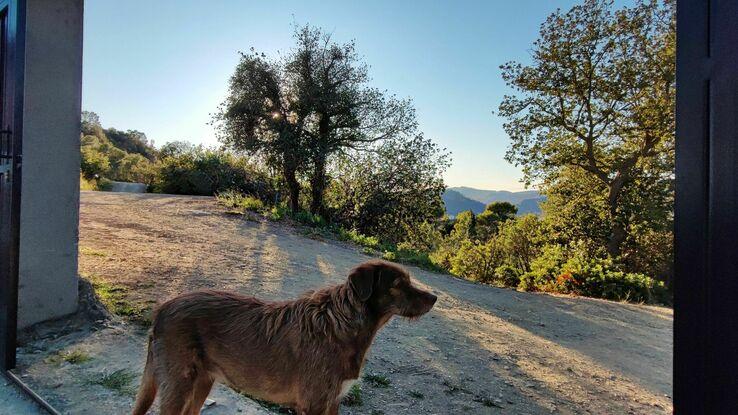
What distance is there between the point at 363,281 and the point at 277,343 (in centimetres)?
47

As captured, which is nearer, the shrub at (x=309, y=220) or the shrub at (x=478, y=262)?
the shrub at (x=309, y=220)

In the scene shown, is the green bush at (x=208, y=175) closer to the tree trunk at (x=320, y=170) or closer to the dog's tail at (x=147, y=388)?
the tree trunk at (x=320, y=170)

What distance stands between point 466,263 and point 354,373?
1192 centimetres

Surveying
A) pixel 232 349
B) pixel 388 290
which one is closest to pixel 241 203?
pixel 232 349

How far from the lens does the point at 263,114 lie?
12367mm

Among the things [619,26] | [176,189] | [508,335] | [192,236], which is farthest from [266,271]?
[176,189]

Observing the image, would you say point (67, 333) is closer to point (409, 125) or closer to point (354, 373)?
point (354, 373)

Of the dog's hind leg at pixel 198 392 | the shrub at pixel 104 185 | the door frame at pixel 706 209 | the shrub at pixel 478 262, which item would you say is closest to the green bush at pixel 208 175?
the shrub at pixel 104 185

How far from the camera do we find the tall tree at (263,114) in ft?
40.0

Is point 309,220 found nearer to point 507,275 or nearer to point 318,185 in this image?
point 318,185

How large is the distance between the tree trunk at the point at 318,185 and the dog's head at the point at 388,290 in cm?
1024

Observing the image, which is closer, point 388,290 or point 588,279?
point 388,290

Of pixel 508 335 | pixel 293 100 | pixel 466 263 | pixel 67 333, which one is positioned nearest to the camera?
pixel 67 333

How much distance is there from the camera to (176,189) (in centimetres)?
1625
